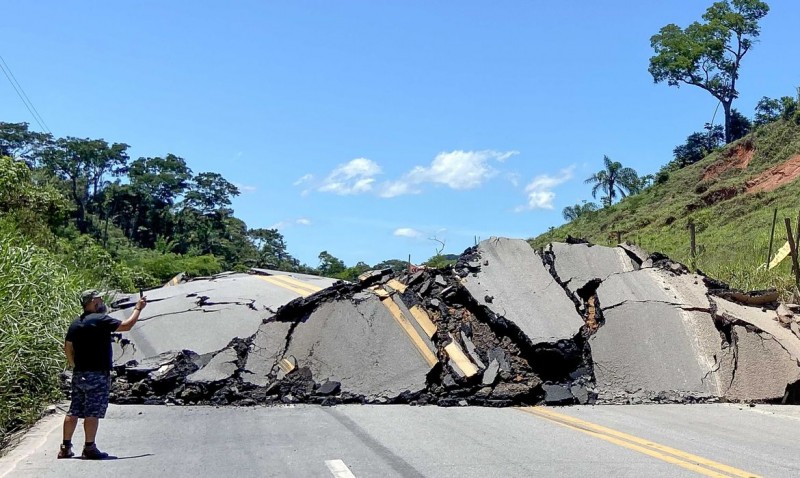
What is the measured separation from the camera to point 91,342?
22.0 feet

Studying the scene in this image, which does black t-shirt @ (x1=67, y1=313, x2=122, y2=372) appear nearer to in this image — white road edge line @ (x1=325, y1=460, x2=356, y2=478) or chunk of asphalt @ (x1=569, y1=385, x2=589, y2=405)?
white road edge line @ (x1=325, y1=460, x2=356, y2=478)

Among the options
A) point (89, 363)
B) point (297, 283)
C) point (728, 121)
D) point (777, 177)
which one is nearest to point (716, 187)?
point (777, 177)

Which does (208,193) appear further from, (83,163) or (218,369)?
(218,369)

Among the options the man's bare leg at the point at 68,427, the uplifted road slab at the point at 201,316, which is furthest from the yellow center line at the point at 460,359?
the man's bare leg at the point at 68,427

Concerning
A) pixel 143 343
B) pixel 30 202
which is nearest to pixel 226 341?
pixel 143 343

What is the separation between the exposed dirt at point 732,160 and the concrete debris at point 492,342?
4172cm

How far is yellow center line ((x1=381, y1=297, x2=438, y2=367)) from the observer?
34.4ft

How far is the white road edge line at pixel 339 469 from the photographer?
5.66 meters

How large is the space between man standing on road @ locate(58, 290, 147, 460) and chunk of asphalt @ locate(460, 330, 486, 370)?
5.25m

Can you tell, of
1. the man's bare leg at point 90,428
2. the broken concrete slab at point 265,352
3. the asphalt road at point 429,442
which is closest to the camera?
the asphalt road at point 429,442

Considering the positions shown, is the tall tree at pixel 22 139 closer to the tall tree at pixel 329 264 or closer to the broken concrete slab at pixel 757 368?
the tall tree at pixel 329 264

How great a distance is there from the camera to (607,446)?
22.2ft

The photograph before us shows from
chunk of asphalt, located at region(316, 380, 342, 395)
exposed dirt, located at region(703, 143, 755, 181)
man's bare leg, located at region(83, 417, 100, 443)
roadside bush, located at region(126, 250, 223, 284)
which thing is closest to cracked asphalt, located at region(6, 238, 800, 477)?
chunk of asphalt, located at region(316, 380, 342, 395)

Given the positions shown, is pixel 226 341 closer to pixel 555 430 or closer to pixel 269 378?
pixel 269 378
